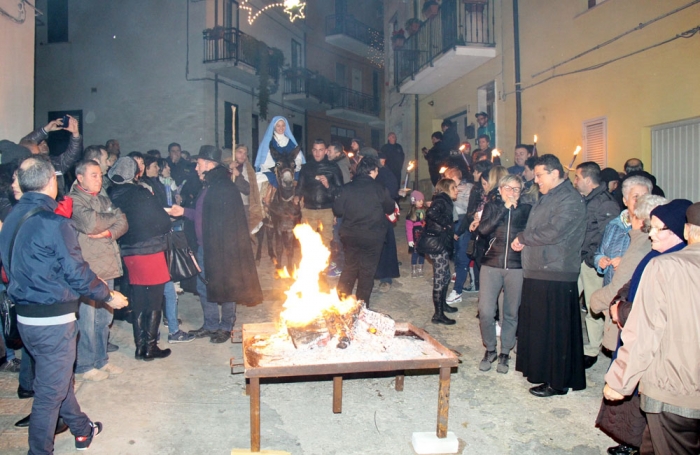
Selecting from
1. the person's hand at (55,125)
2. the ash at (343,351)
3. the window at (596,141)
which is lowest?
the ash at (343,351)

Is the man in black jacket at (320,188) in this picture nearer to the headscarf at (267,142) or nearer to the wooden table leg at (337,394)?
the headscarf at (267,142)

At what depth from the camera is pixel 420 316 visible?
7.51 meters

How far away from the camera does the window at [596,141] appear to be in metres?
10.6

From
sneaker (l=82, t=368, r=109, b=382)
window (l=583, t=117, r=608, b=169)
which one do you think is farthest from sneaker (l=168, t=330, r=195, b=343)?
window (l=583, t=117, r=608, b=169)

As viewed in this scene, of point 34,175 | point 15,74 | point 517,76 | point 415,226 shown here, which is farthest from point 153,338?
point 517,76

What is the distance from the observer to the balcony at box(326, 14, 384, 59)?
29750mm

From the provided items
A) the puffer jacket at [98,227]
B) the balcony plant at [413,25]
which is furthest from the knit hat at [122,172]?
the balcony plant at [413,25]

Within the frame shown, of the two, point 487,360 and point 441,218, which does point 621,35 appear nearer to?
point 441,218

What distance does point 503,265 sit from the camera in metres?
5.41

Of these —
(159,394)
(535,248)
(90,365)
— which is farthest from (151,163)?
(535,248)

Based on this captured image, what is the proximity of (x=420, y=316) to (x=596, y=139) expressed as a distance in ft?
19.9

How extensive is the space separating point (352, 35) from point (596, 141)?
71.4ft

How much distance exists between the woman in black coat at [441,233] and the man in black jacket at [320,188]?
6.17 ft

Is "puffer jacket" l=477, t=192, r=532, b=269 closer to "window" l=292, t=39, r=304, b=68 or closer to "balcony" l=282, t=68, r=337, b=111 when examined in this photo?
"balcony" l=282, t=68, r=337, b=111
